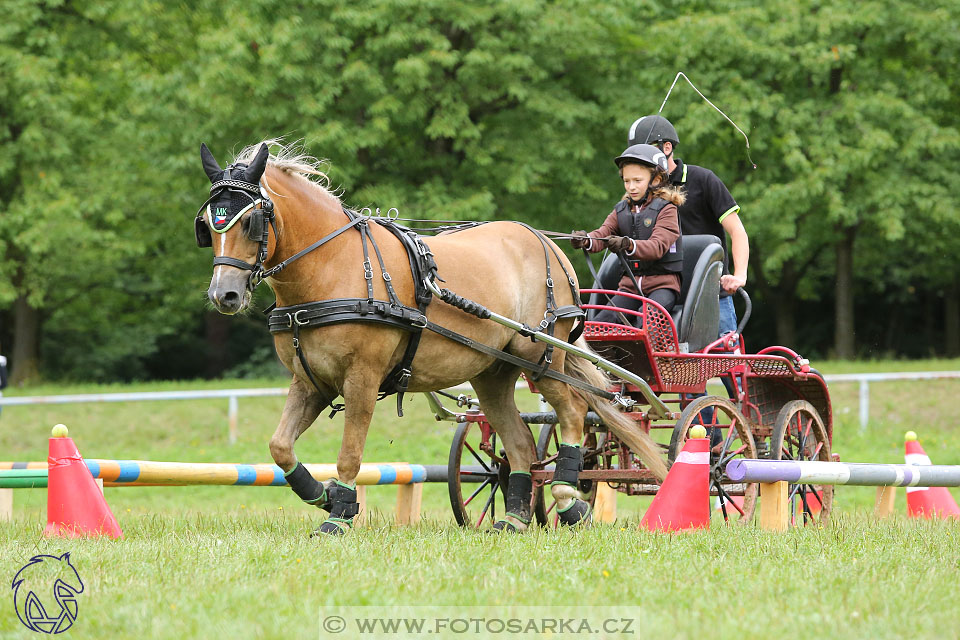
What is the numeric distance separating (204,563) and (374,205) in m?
12.8

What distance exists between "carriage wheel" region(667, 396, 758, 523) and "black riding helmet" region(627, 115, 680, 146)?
5.92 ft

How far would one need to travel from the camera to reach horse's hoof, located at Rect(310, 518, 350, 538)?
217 inches

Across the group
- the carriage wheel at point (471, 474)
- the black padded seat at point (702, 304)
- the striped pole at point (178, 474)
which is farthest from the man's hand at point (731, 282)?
the striped pole at point (178, 474)

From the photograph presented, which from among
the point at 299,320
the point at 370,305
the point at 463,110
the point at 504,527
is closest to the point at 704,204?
the point at 504,527

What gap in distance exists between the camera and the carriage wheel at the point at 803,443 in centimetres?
741

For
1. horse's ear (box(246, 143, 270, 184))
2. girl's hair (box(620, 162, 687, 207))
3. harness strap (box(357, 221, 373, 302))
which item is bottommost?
harness strap (box(357, 221, 373, 302))

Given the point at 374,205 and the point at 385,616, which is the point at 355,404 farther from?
the point at 374,205

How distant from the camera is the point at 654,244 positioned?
692 centimetres

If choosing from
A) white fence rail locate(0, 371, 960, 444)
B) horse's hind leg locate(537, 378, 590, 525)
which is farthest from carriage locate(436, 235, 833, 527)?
white fence rail locate(0, 371, 960, 444)

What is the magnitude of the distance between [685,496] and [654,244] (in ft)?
5.38

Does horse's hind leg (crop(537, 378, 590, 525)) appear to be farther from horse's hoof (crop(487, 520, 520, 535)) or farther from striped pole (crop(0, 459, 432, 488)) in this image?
striped pole (crop(0, 459, 432, 488))

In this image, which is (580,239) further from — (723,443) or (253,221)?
(253,221)

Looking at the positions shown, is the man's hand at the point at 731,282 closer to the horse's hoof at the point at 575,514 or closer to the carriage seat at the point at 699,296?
the carriage seat at the point at 699,296

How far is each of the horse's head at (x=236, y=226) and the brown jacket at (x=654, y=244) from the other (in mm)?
2301
